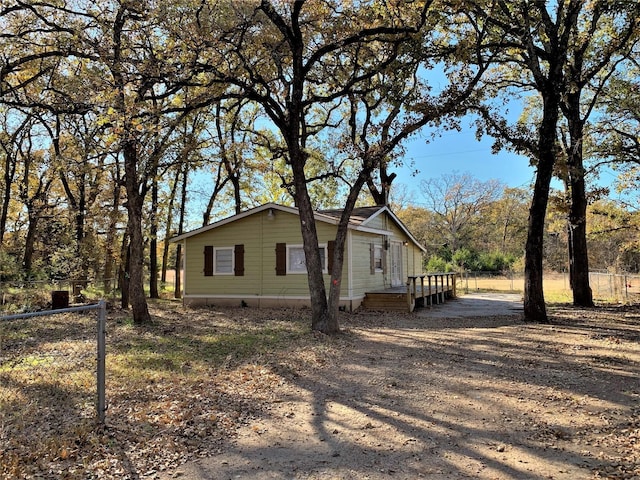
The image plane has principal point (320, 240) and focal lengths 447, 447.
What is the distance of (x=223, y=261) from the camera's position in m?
16.7

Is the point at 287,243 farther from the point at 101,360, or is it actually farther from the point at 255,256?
the point at 101,360

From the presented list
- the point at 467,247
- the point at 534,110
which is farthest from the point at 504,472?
the point at 467,247

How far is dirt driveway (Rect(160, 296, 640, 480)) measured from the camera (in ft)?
10.8

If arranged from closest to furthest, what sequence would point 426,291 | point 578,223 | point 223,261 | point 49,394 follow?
point 49,394 → point 578,223 → point 223,261 → point 426,291

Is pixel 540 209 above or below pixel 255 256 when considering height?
above

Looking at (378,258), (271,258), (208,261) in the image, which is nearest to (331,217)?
(271,258)

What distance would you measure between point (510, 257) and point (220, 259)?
110ft

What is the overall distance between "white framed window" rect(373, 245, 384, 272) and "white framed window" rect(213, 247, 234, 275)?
533cm

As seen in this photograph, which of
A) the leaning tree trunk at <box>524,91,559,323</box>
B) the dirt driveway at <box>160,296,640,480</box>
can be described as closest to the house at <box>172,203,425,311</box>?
the leaning tree trunk at <box>524,91,559,323</box>

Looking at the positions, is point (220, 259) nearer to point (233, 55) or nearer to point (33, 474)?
point (233, 55)

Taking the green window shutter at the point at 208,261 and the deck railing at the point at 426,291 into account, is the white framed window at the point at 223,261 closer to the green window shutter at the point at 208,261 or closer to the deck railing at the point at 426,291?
the green window shutter at the point at 208,261

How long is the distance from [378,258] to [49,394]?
13.6m

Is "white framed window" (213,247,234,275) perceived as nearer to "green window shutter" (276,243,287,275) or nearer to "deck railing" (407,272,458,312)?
"green window shutter" (276,243,287,275)

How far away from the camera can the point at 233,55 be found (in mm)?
10227
